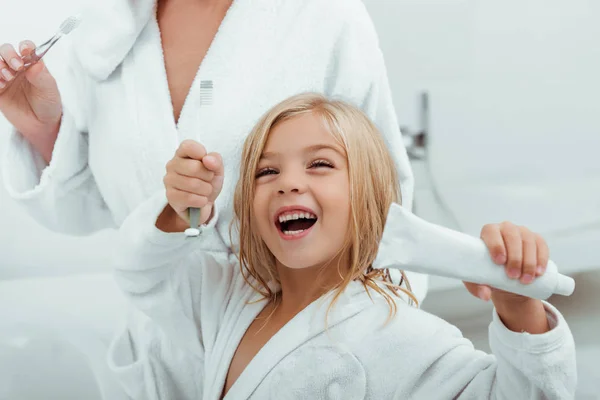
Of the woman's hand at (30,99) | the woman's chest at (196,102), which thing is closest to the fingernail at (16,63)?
the woman's hand at (30,99)

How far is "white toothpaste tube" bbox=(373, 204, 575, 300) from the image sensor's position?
25.0 inches

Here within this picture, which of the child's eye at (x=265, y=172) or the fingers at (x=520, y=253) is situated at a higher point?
the child's eye at (x=265, y=172)

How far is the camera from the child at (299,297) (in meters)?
0.71

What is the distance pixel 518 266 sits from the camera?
0.63m

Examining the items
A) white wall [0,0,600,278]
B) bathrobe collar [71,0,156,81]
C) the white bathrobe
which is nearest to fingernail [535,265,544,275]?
the white bathrobe

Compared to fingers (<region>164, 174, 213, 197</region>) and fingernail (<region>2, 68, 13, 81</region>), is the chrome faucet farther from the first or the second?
fingernail (<region>2, 68, 13, 81</region>)

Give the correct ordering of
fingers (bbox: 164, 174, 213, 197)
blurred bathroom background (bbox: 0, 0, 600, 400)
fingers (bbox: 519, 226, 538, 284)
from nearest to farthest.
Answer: fingers (bbox: 519, 226, 538, 284), fingers (bbox: 164, 174, 213, 197), blurred bathroom background (bbox: 0, 0, 600, 400)

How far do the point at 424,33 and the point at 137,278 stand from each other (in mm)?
579

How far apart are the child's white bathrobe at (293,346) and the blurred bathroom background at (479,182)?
126 mm

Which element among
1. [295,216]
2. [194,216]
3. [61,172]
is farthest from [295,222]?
[61,172]

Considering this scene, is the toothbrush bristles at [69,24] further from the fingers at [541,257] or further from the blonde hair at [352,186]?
the fingers at [541,257]

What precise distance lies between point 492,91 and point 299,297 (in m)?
0.45

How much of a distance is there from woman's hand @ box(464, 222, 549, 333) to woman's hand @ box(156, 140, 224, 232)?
289mm

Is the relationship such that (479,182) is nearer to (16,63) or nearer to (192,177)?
(192,177)
